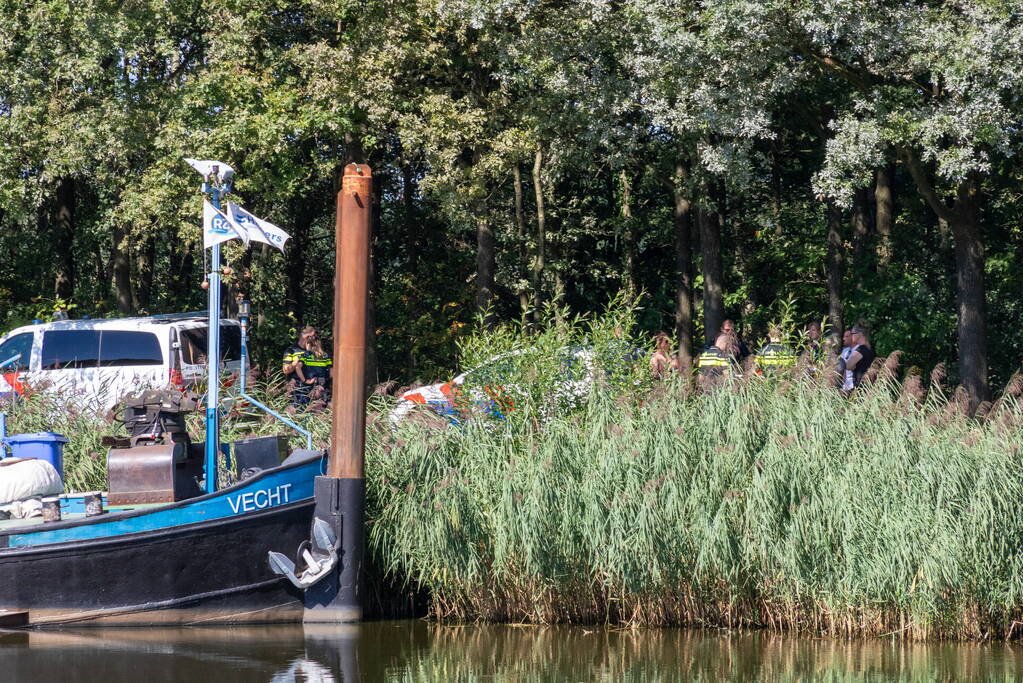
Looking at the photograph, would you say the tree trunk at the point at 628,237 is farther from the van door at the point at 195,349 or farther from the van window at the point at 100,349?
the van window at the point at 100,349

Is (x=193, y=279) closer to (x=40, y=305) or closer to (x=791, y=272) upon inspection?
(x=40, y=305)

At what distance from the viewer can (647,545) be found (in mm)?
10641

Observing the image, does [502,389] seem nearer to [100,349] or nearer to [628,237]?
Result: [100,349]

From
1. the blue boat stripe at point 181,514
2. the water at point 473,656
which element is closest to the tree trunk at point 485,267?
the blue boat stripe at point 181,514

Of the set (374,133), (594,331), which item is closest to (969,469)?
(594,331)

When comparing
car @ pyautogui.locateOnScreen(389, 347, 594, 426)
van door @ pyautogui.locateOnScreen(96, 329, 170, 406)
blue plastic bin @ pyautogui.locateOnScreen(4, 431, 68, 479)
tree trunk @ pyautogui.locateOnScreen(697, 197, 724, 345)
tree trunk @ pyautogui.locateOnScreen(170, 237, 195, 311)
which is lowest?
blue plastic bin @ pyautogui.locateOnScreen(4, 431, 68, 479)

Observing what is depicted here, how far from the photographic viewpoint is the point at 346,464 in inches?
443

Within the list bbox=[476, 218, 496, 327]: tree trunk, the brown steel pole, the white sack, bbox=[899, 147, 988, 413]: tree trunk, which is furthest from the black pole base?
bbox=[476, 218, 496, 327]: tree trunk

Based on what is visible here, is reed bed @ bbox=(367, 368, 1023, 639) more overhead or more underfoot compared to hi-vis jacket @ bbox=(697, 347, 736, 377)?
more underfoot

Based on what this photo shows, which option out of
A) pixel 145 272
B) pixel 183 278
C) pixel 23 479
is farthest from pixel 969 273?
pixel 183 278

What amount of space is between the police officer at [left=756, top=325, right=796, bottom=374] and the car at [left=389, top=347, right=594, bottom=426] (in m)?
1.60

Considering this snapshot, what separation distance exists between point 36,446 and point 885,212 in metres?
15.8

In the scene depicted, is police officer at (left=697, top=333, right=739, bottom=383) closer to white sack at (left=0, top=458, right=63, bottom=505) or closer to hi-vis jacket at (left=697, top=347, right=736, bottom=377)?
hi-vis jacket at (left=697, top=347, right=736, bottom=377)

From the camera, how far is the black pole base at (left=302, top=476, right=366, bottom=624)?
11.3 meters
